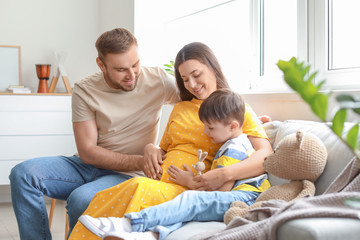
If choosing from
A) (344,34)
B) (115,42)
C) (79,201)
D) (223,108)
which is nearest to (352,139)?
→ (223,108)

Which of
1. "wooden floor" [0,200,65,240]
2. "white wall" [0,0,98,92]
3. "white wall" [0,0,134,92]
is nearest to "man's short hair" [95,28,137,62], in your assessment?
"wooden floor" [0,200,65,240]

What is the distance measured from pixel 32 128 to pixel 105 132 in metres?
1.75

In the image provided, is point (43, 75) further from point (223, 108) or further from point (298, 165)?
point (298, 165)

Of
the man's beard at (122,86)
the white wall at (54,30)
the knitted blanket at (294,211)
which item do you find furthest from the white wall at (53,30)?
the knitted blanket at (294,211)

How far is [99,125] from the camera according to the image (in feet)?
7.51

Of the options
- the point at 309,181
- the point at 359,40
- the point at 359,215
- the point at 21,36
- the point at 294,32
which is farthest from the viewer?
the point at 21,36

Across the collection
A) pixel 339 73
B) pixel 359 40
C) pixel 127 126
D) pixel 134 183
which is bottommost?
pixel 134 183

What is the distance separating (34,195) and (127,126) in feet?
1.85

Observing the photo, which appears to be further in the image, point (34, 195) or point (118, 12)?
point (118, 12)

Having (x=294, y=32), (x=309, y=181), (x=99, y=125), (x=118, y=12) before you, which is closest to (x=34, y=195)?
(x=99, y=125)

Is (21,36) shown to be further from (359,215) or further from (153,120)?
(359,215)

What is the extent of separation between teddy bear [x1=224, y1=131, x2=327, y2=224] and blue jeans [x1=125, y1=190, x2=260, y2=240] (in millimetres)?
89

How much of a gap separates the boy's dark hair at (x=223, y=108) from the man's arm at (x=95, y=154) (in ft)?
1.63

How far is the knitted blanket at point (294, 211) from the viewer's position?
1.02 meters
